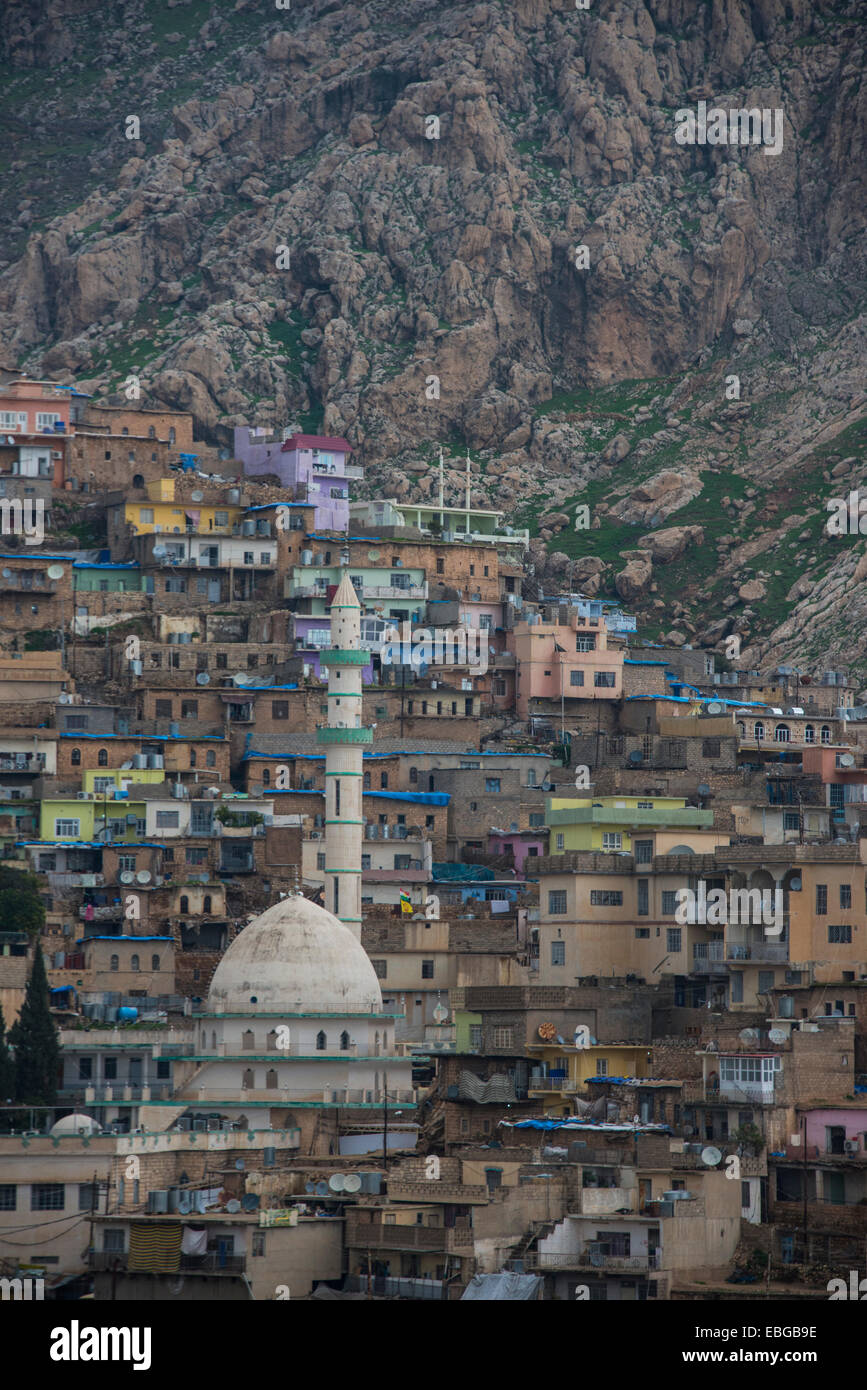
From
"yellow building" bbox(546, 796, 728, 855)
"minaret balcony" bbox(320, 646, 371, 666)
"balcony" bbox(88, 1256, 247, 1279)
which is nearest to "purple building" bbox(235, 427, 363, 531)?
"minaret balcony" bbox(320, 646, 371, 666)

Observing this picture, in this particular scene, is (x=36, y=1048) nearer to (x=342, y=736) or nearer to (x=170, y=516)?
(x=342, y=736)

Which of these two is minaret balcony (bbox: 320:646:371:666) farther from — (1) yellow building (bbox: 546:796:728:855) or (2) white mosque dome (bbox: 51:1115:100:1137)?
(2) white mosque dome (bbox: 51:1115:100:1137)

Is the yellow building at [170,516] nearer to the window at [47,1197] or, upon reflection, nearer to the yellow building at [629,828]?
the yellow building at [629,828]

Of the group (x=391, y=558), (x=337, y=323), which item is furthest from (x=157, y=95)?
(x=391, y=558)

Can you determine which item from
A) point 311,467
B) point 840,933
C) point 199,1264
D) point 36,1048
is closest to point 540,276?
point 311,467

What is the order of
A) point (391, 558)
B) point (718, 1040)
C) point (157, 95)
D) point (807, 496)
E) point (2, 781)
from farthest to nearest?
point (157, 95), point (807, 496), point (391, 558), point (2, 781), point (718, 1040)
